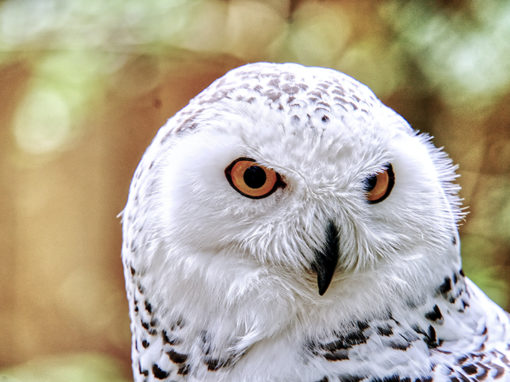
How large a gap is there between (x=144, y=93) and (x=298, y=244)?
70.9 inches

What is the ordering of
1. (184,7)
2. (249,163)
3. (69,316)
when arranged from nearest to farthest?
(249,163)
(184,7)
(69,316)

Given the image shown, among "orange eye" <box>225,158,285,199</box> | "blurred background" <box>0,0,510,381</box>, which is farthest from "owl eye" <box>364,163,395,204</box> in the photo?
"blurred background" <box>0,0,510,381</box>

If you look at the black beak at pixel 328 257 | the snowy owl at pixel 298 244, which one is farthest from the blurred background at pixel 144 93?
the black beak at pixel 328 257

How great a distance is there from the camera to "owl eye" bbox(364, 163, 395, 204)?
0.92 metres

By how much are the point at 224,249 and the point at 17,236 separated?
89.0 inches

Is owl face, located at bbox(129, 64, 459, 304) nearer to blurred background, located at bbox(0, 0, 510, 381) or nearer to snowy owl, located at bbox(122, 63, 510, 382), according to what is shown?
snowy owl, located at bbox(122, 63, 510, 382)

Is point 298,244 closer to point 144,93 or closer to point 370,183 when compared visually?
point 370,183

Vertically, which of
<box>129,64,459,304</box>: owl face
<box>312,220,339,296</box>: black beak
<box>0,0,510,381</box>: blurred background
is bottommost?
<box>312,220,339,296</box>: black beak

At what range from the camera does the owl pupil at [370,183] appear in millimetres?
920

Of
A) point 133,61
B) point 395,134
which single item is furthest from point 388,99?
point 395,134

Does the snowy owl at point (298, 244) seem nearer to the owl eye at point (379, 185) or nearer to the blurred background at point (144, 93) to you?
the owl eye at point (379, 185)

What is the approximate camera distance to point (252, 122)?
910 millimetres

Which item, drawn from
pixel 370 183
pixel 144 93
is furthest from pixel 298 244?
pixel 144 93

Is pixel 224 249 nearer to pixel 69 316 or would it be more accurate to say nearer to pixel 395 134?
pixel 395 134
